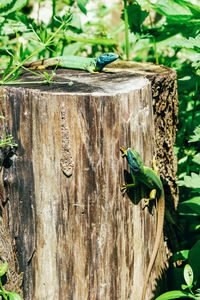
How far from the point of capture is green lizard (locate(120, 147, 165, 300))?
229 centimetres

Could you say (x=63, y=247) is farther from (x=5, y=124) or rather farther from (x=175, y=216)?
(x=175, y=216)

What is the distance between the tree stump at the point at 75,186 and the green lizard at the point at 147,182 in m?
0.06

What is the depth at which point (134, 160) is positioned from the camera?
7.54 feet

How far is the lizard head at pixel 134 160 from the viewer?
227 cm

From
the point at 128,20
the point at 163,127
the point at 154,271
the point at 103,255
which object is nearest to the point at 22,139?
the point at 103,255

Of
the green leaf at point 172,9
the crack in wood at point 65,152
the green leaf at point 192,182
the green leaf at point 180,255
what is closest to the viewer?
the crack in wood at point 65,152

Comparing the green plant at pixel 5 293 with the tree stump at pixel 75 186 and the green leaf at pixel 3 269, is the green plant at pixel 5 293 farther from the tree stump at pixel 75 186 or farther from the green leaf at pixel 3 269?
the tree stump at pixel 75 186

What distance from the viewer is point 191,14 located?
10.3 feet

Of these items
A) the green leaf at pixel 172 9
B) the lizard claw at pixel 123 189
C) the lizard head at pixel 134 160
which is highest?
the green leaf at pixel 172 9

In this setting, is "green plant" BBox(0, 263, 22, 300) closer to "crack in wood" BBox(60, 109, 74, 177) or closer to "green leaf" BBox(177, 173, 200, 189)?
"crack in wood" BBox(60, 109, 74, 177)

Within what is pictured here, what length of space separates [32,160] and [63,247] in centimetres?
55

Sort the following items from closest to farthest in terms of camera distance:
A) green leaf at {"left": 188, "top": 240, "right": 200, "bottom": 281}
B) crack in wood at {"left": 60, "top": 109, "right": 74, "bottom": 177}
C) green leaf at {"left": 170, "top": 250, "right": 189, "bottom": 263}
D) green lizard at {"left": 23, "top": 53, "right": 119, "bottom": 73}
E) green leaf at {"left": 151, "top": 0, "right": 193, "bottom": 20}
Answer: crack in wood at {"left": 60, "top": 109, "right": 74, "bottom": 177}
green leaf at {"left": 188, "top": 240, "right": 200, "bottom": 281}
green leaf at {"left": 170, "top": 250, "right": 189, "bottom": 263}
green lizard at {"left": 23, "top": 53, "right": 119, "bottom": 73}
green leaf at {"left": 151, "top": 0, "right": 193, "bottom": 20}

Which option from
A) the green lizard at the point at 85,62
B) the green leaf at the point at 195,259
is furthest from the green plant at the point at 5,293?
the green lizard at the point at 85,62

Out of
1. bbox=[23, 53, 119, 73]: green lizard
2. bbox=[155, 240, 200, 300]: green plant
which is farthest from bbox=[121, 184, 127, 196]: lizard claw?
bbox=[23, 53, 119, 73]: green lizard
